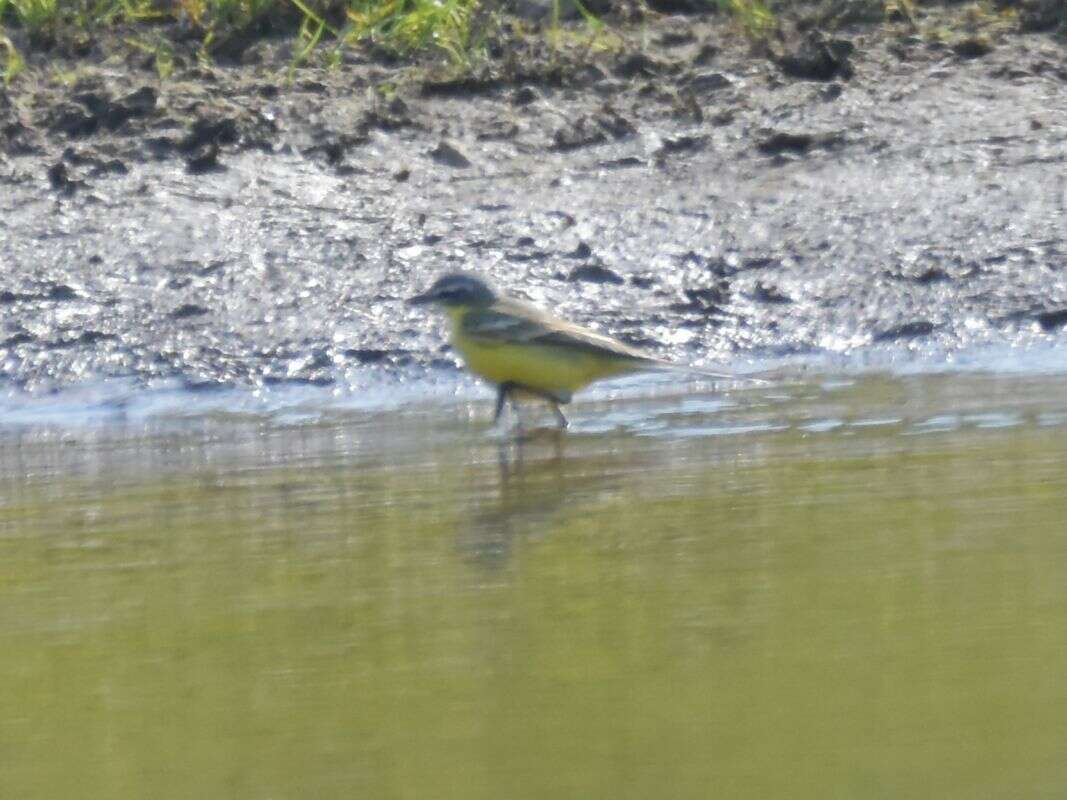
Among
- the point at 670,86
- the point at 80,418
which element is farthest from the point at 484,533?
the point at 670,86

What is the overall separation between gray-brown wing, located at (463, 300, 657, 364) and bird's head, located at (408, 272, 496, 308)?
9 centimetres

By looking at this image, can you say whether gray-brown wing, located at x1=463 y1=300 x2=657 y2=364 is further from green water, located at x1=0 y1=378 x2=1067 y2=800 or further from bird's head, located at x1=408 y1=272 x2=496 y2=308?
green water, located at x1=0 y1=378 x2=1067 y2=800

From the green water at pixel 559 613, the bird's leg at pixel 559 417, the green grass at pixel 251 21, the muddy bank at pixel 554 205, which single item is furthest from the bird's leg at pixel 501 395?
the green grass at pixel 251 21

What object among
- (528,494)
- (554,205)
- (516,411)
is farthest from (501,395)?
(554,205)

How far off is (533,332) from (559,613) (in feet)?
11.3

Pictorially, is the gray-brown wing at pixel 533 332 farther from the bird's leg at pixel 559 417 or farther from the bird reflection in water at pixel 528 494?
the bird reflection in water at pixel 528 494

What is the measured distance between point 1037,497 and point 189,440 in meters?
3.39

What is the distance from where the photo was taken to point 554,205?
10695 millimetres

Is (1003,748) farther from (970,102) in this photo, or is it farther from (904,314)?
(970,102)

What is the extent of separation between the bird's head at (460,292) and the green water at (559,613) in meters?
0.87

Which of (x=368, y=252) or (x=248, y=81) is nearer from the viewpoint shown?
(x=368, y=252)

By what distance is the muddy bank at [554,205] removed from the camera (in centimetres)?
995

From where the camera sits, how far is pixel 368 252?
10.5m

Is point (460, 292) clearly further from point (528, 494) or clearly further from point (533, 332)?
point (528, 494)
